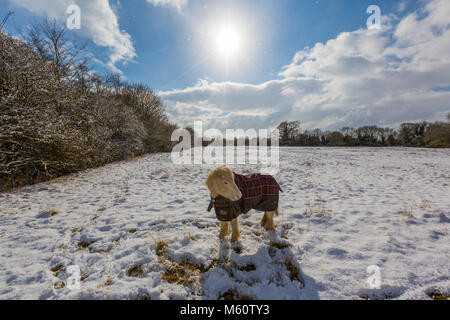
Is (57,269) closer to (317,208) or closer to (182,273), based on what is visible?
(182,273)

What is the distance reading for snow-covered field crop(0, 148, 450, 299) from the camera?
217cm

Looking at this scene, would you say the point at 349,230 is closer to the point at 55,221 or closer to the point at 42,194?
the point at 55,221

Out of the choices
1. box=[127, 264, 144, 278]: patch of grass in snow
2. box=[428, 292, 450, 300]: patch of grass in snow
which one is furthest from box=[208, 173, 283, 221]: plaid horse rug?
box=[428, 292, 450, 300]: patch of grass in snow

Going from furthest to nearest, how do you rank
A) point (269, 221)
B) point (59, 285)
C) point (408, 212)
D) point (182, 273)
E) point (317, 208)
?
point (317, 208)
point (408, 212)
point (269, 221)
point (182, 273)
point (59, 285)

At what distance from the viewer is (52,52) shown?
1055 centimetres

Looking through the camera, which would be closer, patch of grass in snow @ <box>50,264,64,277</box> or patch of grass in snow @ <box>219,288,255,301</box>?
patch of grass in snow @ <box>219,288,255,301</box>

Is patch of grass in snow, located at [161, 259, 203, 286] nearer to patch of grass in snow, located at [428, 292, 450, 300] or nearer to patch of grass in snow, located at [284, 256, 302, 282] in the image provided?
patch of grass in snow, located at [284, 256, 302, 282]

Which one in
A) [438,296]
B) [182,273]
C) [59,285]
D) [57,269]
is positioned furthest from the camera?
[57,269]

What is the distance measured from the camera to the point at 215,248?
2.96 m

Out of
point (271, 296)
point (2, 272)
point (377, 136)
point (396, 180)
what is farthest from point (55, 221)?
point (377, 136)

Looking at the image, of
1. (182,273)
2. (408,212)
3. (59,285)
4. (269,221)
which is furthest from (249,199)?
(408,212)

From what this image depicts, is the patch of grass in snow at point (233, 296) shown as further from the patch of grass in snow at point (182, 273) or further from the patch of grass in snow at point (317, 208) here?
the patch of grass in snow at point (317, 208)

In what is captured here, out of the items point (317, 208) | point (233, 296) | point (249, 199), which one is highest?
point (249, 199)

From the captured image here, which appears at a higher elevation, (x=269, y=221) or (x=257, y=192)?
(x=257, y=192)
